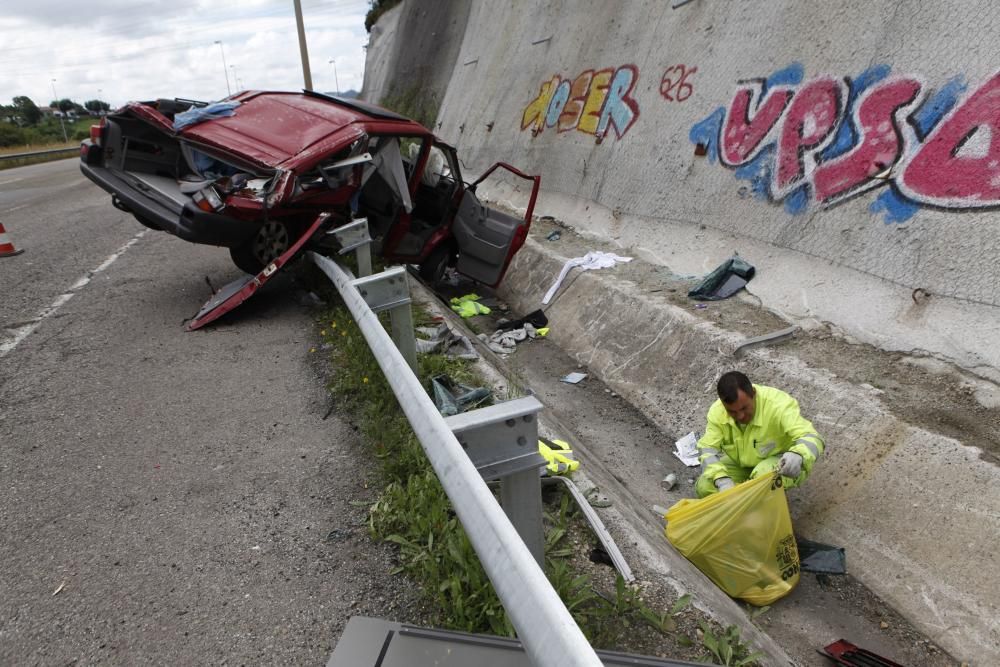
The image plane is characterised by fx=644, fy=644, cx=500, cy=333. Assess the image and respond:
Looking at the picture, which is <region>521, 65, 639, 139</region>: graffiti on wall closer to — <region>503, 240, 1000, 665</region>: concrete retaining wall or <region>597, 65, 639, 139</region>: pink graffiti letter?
<region>597, 65, 639, 139</region>: pink graffiti letter

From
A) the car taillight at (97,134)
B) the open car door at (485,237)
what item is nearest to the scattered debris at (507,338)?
the open car door at (485,237)

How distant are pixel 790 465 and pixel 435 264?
5423mm

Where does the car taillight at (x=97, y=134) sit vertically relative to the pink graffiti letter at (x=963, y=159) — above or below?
below

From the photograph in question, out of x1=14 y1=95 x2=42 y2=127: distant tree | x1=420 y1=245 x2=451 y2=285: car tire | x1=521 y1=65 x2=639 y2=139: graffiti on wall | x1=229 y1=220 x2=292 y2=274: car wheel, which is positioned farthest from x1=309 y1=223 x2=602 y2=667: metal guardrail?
x1=14 y1=95 x2=42 y2=127: distant tree

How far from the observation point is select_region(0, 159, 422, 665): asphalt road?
215 centimetres

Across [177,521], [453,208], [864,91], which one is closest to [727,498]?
[177,521]

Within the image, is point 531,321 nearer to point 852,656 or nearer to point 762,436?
point 762,436

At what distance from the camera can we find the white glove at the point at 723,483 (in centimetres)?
377

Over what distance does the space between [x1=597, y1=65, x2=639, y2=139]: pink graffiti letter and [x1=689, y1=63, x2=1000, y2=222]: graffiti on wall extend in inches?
77.1

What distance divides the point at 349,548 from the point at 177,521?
78cm

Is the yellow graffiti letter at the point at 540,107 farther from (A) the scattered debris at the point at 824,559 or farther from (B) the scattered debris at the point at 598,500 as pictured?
(B) the scattered debris at the point at 598,500

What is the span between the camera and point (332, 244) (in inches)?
231

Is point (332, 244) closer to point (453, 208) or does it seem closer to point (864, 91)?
point (453, 208)

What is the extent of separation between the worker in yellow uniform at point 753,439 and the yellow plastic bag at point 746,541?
0.24 meters
